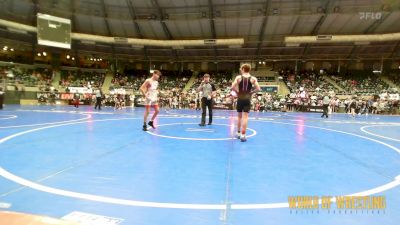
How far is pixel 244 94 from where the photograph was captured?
7633mm

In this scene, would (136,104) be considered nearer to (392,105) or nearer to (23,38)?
(23,38)

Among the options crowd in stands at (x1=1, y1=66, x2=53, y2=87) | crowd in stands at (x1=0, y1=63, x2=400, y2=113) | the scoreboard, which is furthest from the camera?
crowd in stands at (x1=1, y1=66, x2=53, y2=87)

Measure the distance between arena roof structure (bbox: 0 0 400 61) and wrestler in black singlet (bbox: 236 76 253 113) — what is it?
84.0ft

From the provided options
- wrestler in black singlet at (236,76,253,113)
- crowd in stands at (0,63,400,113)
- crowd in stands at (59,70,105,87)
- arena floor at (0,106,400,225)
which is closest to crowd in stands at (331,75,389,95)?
crowd in stands at (0,63,400,113)

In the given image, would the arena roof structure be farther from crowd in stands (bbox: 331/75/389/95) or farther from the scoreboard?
the scoreboard

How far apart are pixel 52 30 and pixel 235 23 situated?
66.9ft

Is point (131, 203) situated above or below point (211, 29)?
below

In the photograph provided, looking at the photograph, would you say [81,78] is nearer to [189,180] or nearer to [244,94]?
[244,94]

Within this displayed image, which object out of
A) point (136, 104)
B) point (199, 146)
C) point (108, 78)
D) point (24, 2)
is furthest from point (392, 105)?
point (24, 2)

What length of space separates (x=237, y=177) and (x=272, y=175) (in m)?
0.54

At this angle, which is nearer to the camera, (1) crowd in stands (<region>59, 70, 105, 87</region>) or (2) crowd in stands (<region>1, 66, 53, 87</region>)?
(2) crowd in stands (<region>1, 66, 53, 87</region>)

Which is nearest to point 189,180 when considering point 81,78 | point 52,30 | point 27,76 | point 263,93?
point 52,30

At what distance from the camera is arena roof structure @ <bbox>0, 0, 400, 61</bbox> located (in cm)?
3048

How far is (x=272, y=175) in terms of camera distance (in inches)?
162
